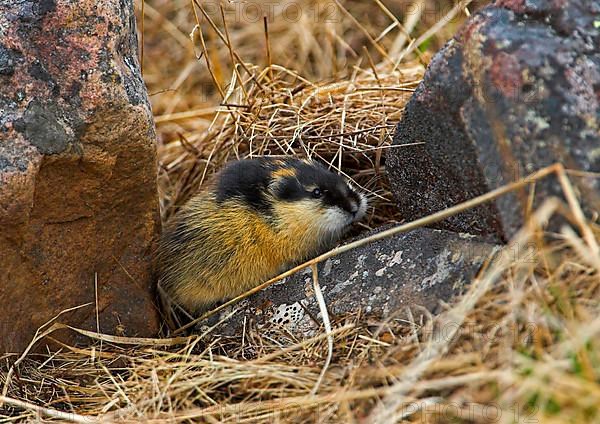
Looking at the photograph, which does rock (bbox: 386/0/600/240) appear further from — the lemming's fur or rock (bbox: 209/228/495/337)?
the lemming's fur

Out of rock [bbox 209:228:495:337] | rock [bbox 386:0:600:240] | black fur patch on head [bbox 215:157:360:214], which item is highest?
rock [bbox 386:0:600:240]

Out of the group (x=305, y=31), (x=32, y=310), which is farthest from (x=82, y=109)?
(x=305, y=31)

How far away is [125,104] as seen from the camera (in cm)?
377

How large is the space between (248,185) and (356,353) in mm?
1160

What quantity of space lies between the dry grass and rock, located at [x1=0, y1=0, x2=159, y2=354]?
405 mm

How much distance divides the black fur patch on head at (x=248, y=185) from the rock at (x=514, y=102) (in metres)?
0.96

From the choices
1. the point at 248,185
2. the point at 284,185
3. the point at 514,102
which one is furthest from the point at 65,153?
the point at 514,102

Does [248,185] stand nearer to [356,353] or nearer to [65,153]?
[65,153]

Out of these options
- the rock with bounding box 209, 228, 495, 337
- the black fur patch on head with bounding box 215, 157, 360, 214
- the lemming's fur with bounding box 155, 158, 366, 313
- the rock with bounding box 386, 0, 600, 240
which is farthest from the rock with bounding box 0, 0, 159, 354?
the rock with bounding box 386, 0, 600, 240

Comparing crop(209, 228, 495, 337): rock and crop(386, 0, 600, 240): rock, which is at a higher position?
crop(386, 0, 600, 240): rock

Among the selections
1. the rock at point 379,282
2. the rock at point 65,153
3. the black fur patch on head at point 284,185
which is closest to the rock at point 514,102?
the rock at point 379,282

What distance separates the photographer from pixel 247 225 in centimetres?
438

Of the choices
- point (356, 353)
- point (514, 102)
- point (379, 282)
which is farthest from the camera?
point (379, 282)

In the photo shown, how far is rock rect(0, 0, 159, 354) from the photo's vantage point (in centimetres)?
366
